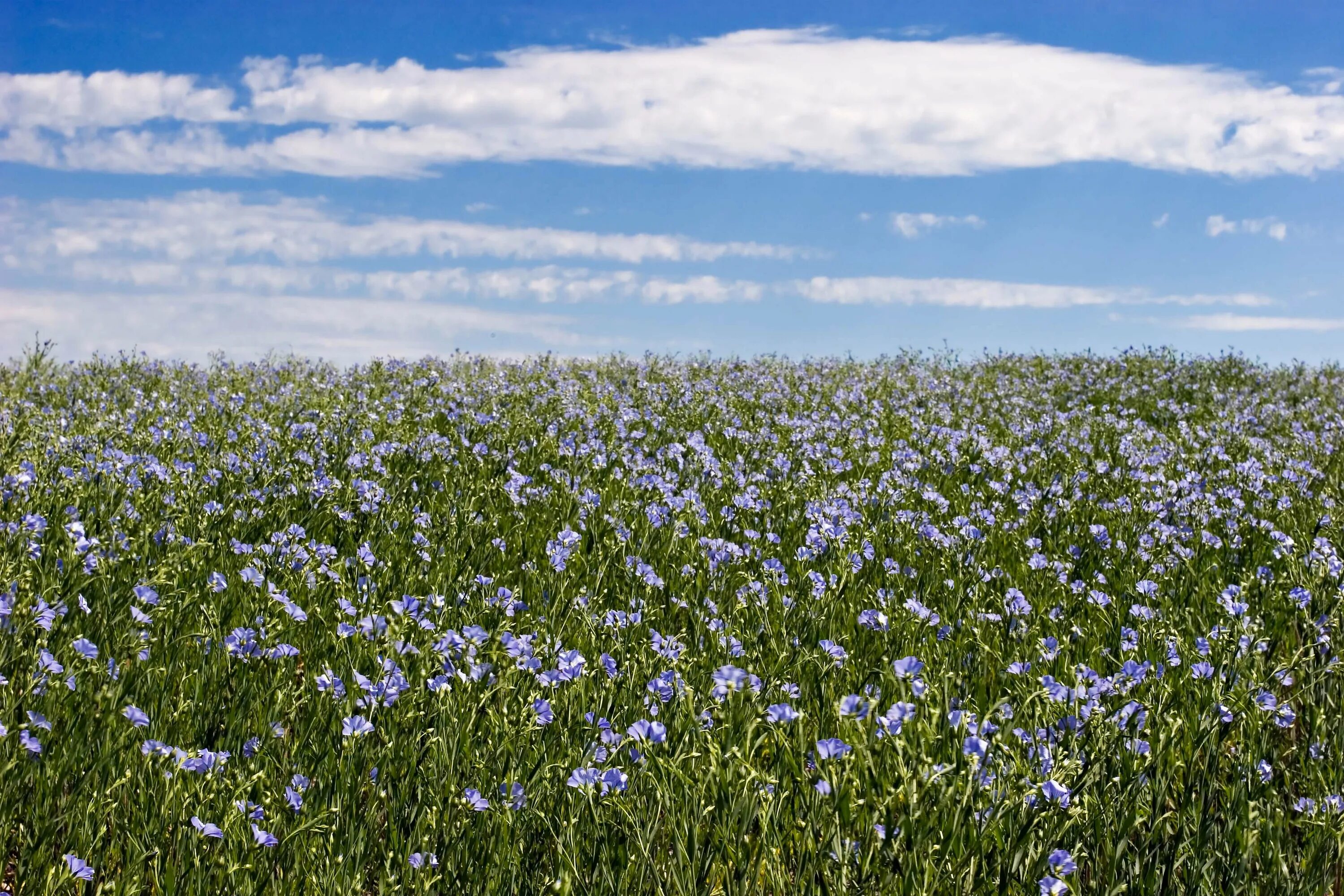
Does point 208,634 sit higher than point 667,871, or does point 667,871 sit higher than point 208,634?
point 208,634

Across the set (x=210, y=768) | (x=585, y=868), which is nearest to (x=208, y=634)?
(x=210, y=768)

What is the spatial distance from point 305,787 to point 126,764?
0.62 meters

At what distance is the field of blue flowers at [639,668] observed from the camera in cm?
279

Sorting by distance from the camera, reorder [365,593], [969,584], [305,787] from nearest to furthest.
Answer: [305,787] → [365,593] → [969,584]

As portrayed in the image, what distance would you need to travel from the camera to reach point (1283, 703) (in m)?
3.43

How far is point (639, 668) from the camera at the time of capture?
3.91 metres

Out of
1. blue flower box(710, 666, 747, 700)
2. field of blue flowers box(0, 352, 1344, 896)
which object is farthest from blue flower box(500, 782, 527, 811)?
blue flower box(710, 666, 747, 700)

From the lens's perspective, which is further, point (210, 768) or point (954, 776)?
point (210, 768)

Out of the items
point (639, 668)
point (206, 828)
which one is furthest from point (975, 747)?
point (206, 828)

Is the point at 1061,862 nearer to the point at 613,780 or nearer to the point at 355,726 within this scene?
the point at 613,780

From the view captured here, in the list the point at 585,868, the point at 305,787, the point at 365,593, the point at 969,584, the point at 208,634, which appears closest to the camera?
the point at 585,868

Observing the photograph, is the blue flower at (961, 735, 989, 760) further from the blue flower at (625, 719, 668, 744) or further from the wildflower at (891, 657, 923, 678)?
the blue flower at (625, 719, 668, 744)

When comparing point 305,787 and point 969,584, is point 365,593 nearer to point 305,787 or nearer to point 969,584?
point 305,787

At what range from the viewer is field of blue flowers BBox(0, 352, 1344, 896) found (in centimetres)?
279
